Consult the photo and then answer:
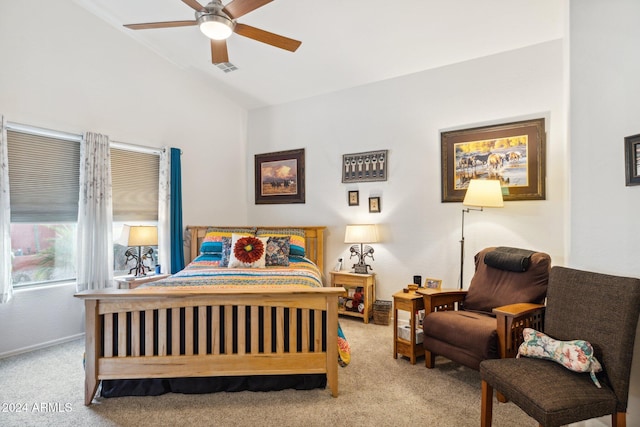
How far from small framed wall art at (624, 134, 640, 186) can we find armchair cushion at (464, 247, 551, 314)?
3.20 feet

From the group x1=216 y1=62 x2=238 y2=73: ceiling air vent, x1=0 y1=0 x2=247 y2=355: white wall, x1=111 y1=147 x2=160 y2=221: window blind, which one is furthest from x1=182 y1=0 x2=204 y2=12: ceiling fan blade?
x1=111 y1=147 x2=160 y2=221: window blind

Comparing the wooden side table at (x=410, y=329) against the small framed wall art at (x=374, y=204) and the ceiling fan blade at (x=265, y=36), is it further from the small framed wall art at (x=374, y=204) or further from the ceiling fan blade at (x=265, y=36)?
the ceiling fan blade at (x=265, y=36)

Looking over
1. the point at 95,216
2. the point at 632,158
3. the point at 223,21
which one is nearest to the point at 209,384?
the point at 95,216

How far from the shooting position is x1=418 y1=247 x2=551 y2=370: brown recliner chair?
2.27 m

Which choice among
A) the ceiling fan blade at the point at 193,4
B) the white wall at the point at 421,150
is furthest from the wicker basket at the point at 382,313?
the ceiling fan blade at the point at 193,4

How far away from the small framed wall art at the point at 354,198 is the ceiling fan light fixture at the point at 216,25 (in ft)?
7.89

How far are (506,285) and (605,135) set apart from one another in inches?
51.4

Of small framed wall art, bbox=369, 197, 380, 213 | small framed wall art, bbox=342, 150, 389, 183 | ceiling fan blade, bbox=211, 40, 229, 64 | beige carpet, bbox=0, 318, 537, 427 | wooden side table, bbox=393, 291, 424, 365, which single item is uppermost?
ceiling fan blade, bbox=211, 40, 229, 64

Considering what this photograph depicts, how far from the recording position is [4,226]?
302cm

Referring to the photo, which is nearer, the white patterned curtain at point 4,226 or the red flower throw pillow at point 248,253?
the white patterned curtain at point 4,226

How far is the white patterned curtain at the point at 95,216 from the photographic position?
11.6 ft

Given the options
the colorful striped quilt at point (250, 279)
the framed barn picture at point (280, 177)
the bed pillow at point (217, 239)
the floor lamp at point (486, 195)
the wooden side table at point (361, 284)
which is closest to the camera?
the colorful striped quilt at point (250, 279)

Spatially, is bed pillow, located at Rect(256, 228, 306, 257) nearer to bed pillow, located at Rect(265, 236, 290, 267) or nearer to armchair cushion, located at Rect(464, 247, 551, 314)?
bed pillow, located at Rect(265, 236, 290, 267)

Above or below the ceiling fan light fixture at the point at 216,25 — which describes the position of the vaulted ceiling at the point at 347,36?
above
